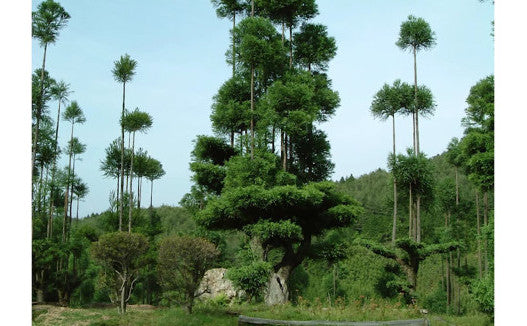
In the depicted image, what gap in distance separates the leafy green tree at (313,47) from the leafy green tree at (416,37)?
2.25 meters

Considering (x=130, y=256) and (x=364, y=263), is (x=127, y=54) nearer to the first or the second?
(x=130, y=256)

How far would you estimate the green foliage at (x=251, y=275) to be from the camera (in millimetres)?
11805

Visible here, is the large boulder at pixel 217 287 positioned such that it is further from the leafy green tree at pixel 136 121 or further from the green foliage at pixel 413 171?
the green foliage at pixel 413 171

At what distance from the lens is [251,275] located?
38.8ft

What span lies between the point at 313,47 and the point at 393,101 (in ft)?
10.6

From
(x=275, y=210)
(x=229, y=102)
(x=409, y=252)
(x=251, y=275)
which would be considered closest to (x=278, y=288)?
(x=251, y=275)

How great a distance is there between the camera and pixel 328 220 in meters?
13.6

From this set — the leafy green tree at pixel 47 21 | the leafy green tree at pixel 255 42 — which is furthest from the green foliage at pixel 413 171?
the leafy green tree at pixel 47 21

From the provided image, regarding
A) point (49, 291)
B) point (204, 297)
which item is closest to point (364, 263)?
point (204, 297)

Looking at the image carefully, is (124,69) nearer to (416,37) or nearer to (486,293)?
(416,37)

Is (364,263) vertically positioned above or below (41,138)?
below

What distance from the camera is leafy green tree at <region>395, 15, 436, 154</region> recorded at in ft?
49.1

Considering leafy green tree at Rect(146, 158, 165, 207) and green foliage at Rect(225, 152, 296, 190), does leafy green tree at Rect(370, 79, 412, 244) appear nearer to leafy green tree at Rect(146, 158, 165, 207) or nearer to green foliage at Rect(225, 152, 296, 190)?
green foliage at Rect(225, 152, 296, 190)
